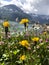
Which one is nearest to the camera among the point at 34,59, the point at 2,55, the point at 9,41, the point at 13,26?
the point at 34,59

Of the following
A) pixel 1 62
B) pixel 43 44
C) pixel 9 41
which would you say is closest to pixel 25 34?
pixel 9 41

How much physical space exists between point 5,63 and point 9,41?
1.36 metres

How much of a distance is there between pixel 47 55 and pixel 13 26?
2943mm

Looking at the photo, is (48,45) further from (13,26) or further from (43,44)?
(13,26)

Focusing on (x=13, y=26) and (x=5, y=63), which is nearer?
(x=5, y=63)

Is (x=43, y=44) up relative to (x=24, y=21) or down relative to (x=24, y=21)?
down

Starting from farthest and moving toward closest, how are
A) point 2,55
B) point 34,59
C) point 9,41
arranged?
point 9,41, point 2,55, point 34,59

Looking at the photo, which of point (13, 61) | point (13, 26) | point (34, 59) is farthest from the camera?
point (13, 26)

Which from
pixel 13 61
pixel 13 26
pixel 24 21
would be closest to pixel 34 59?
pixel 13 61

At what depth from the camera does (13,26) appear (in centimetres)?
735

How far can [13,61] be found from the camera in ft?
15.3

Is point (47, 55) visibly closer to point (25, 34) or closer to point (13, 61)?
point (13, 61)

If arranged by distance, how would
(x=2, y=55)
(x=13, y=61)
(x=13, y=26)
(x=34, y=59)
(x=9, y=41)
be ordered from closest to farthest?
(x=34, y=59), (x=13, y=61), (x=2, y=55), (x=9, y=41), (x=13, y=26)

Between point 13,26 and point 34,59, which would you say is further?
point 13,26
